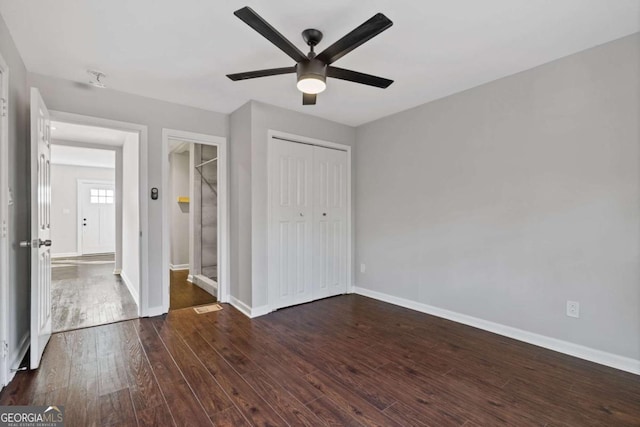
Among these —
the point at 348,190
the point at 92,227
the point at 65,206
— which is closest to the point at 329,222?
the point at 348,190

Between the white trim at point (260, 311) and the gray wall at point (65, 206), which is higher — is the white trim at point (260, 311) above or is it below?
below

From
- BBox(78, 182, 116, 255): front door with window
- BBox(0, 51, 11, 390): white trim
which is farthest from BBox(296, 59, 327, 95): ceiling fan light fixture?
BBox(78, 182, 116, 255): front door with window

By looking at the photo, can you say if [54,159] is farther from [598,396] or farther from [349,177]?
[598,396]

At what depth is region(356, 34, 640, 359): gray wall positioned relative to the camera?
2.29m

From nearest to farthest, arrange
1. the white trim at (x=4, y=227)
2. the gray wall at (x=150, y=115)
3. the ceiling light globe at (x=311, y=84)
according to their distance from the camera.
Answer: the white trim at (x=4, y=227) → the ceiling light globe at (x=311, y=84) → the gray wall at (x=150, y=115)

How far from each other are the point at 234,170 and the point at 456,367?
3.04m

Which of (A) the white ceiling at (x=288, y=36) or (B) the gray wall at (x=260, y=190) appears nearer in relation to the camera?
(A) the white ceiling at (x=288, y=36)

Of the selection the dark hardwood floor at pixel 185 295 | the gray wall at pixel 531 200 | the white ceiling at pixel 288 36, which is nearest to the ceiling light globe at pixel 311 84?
the white ceiling at pixel 288 36

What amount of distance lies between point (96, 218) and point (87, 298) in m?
5.71

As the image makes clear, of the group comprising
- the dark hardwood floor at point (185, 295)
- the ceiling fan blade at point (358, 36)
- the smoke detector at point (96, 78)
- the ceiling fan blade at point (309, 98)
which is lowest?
the dark hardwood floor at point (185, 295)

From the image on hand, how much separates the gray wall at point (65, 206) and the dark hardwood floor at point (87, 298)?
2.17m

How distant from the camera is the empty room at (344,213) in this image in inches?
75.9

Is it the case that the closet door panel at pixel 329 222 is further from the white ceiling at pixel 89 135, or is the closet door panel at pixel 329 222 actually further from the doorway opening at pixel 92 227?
the white ceiling at pixel 89 135

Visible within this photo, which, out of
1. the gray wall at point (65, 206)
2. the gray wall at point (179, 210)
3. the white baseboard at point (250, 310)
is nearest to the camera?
the white baseboard at point (250, 310)
